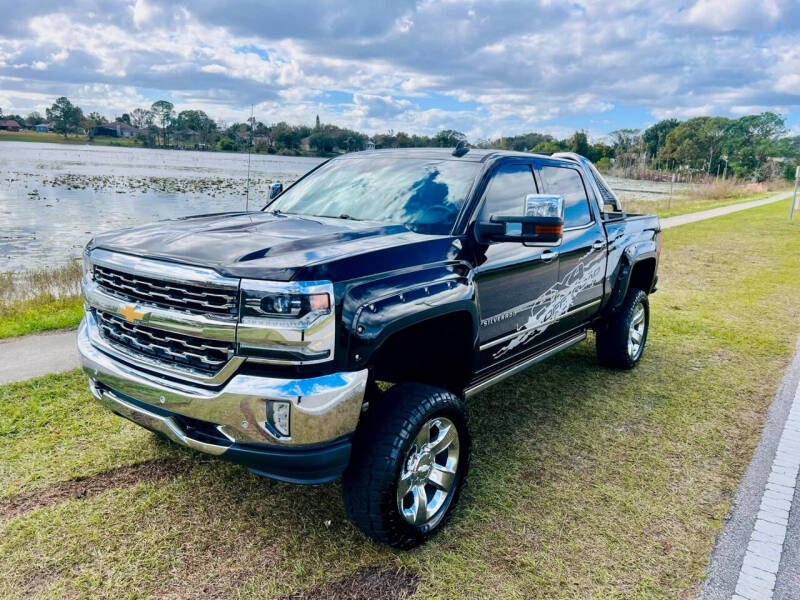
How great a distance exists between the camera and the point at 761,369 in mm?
5879

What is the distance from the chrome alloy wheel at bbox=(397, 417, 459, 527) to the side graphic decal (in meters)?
0.75

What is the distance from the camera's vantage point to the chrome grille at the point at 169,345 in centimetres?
257

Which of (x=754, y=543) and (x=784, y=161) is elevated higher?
(x=784, y=161)

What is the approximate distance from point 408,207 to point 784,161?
367 feet

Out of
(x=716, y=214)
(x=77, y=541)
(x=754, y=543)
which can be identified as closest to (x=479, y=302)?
(x=754, y=543)

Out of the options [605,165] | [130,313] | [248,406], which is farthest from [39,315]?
[605,165]

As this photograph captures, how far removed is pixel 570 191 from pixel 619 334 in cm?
155

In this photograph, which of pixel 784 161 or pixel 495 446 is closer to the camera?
pixel 495 446

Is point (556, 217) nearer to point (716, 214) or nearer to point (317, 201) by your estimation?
point (317, 201)

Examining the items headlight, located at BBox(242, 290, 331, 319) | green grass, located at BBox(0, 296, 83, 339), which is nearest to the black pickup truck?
headlight, located at BBox(242, 290, 331, 319)

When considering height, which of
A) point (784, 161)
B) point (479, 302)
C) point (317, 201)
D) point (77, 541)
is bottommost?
point (77, 541)

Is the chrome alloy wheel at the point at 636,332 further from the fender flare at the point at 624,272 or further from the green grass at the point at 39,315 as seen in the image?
the green grass at the point at 39,315

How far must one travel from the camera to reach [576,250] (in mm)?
4375

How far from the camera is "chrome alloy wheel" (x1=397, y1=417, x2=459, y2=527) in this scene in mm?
2902
